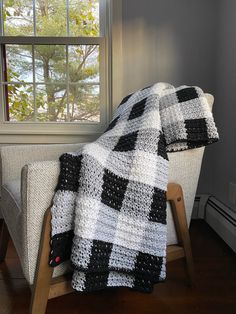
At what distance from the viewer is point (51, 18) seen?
1.88m

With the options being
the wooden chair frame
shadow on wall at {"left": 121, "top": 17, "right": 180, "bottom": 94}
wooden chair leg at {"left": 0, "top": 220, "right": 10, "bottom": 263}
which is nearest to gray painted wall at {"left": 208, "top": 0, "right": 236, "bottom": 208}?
shadow on wall at {"left": 121, "top": 17, "right": 180, "bottom": 94}

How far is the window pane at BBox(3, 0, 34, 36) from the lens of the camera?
73.3 inches

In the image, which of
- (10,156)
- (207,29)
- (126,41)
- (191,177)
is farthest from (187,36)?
(10,156)

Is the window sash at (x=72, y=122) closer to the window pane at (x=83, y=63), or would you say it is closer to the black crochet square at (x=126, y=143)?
the window pane at (x=83, y=63)

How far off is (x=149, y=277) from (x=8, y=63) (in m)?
1.66

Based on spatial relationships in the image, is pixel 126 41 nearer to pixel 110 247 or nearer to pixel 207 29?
pixel 207 29

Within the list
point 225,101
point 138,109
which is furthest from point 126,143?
point 225,101

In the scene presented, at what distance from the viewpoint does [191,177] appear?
1131mm

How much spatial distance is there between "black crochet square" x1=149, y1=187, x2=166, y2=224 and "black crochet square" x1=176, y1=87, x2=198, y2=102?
374 millimetres

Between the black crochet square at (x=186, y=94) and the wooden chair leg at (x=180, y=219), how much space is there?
1.08 feet

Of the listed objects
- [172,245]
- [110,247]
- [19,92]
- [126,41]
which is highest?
[126,41]

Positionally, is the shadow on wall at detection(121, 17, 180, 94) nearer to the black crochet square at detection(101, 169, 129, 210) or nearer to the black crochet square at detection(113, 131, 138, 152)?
the black crochet square at detection(113, 131, 138, 152)

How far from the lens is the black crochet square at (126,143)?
96 cm

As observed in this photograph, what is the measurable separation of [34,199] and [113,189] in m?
0.24
